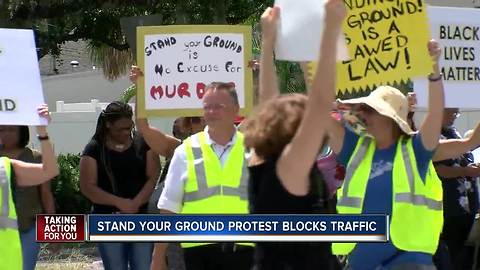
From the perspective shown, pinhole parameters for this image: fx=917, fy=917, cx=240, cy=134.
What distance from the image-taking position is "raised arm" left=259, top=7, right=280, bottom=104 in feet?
13.1

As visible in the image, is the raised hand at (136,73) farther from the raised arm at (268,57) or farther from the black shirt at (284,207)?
the black shirt at (284,207)

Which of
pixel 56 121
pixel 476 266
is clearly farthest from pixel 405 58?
pixel 56 121

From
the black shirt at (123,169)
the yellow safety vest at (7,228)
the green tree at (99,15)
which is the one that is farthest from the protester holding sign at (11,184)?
the green tree at (99,15)

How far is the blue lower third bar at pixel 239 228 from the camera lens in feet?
12.6

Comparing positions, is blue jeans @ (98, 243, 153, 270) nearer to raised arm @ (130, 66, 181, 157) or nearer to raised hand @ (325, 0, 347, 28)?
raised arm @ (130, 66, 181, 157)

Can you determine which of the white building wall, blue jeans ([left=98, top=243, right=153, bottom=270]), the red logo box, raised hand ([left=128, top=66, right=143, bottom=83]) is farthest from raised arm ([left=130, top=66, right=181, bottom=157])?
the white building wall

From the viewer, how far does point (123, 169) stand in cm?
670

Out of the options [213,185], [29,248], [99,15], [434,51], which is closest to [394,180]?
[434,51]

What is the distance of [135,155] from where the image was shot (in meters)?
6.71

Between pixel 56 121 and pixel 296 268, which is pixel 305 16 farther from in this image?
pixel 56 121

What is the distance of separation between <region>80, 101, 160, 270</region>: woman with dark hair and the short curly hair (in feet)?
10.6

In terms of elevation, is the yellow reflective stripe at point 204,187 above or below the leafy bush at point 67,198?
above

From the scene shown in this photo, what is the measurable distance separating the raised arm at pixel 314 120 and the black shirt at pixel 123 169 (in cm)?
336

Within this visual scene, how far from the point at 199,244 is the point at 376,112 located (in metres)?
1.18
